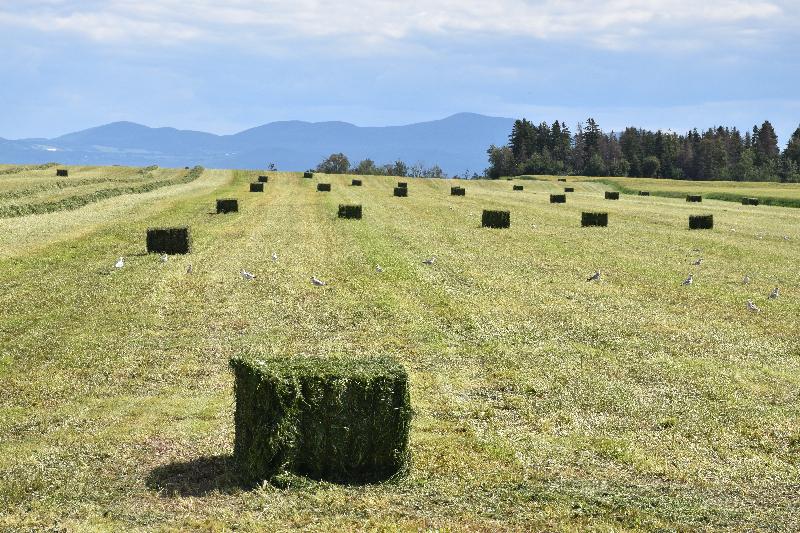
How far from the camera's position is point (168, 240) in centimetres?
3173

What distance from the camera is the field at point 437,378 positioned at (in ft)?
33.9

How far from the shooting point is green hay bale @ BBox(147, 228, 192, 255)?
104ft

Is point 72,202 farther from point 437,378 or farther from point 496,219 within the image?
point 437,378

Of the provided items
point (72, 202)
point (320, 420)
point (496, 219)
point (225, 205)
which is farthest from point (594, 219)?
point (320, 420)

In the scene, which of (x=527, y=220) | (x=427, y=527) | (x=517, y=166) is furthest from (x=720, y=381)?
(x=517, y=166)

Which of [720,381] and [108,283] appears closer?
[720,381]

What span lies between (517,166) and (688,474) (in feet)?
614

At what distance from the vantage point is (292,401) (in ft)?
35.0

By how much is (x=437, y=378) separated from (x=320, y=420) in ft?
18.2

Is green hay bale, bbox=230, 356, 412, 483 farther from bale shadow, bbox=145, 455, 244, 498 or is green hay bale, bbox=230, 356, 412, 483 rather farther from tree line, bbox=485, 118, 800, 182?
tree line, bbox=485, 118, 800, 182

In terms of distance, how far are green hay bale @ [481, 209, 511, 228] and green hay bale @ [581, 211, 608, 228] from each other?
15.4 feet

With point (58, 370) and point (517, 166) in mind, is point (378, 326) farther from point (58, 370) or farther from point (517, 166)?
point (517, 166)

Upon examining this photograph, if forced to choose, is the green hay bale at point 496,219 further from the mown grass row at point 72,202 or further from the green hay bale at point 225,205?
the mown grass row at point 72,202

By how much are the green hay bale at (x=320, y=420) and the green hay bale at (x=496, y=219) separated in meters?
34.2
